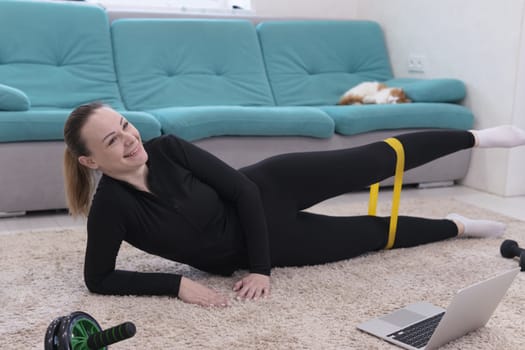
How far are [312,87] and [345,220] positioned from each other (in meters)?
1.88

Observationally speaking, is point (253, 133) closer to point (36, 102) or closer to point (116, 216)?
point (36, 102)

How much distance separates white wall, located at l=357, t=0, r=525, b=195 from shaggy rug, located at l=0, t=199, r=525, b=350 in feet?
3.61

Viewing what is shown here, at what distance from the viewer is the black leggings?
212cm

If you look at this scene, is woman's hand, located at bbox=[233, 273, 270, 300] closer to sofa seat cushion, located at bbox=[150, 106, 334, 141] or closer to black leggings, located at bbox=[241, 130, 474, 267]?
black leggings, located at bbox=[241, 130, 474, 267]

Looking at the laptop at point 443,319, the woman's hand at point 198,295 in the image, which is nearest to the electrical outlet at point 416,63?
the laptop at point 443,319

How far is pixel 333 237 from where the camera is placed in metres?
2.21

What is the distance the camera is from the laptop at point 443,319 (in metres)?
1.53

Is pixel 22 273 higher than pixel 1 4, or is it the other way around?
pixel 1 4

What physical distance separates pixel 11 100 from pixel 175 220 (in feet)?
4.12

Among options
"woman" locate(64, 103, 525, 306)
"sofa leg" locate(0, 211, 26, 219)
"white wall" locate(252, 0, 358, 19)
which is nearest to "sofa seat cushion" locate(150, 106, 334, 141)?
"sofa leg" locate(0, 211, 26, 219)

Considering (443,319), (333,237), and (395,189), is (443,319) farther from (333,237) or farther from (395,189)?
(395,189)

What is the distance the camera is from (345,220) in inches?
90.0

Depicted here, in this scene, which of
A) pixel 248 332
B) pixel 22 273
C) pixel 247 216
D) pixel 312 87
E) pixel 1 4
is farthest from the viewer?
pixel 312 87

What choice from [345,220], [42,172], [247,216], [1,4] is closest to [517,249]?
[345,220]
